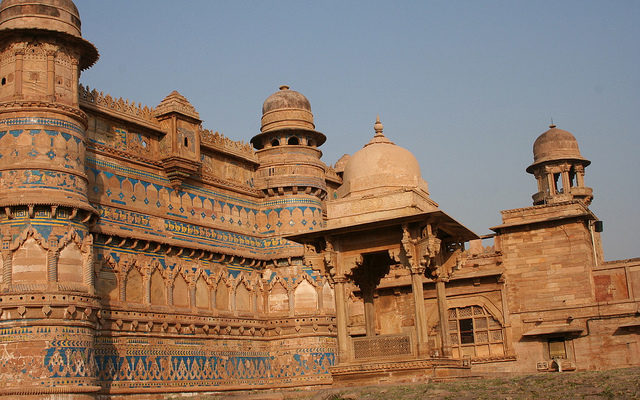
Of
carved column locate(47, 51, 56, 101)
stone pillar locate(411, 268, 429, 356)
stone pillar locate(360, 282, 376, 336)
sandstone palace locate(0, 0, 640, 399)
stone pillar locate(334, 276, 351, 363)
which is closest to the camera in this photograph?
stone pillar locate(411, 268, 429, 356)

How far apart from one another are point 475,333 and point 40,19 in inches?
653

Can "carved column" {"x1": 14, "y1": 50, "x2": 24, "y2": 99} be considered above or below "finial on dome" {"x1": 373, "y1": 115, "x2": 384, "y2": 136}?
above

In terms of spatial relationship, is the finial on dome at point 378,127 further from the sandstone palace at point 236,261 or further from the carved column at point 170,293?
the carved column at point 170,293

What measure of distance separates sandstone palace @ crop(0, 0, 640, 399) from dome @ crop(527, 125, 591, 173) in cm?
863

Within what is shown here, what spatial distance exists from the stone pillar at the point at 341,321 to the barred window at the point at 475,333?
1101 cm

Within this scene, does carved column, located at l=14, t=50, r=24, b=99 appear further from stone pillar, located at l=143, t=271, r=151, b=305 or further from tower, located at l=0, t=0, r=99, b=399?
stone pillar, located at l=143, t=271, r=151, b=305

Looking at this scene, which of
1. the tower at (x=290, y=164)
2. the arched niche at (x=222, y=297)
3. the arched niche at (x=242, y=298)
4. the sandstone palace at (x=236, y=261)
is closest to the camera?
the sandstone palace at (x=236, y=261)

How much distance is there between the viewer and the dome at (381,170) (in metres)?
17.4

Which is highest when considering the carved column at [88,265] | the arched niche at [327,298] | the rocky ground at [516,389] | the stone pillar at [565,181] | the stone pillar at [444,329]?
the stone pillar at [565,181]

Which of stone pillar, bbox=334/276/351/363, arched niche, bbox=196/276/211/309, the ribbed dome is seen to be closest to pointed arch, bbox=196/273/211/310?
arched niche, bbox=196/276/211/309

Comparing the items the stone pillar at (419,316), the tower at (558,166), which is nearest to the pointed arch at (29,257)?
the stone pillar at (419,316)

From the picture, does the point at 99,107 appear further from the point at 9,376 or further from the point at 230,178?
the point at 9,376

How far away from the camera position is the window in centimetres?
2558

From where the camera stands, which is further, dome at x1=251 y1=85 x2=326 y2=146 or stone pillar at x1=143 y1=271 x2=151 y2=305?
dome at x1=251 y1=85 x2=326 y2=146
